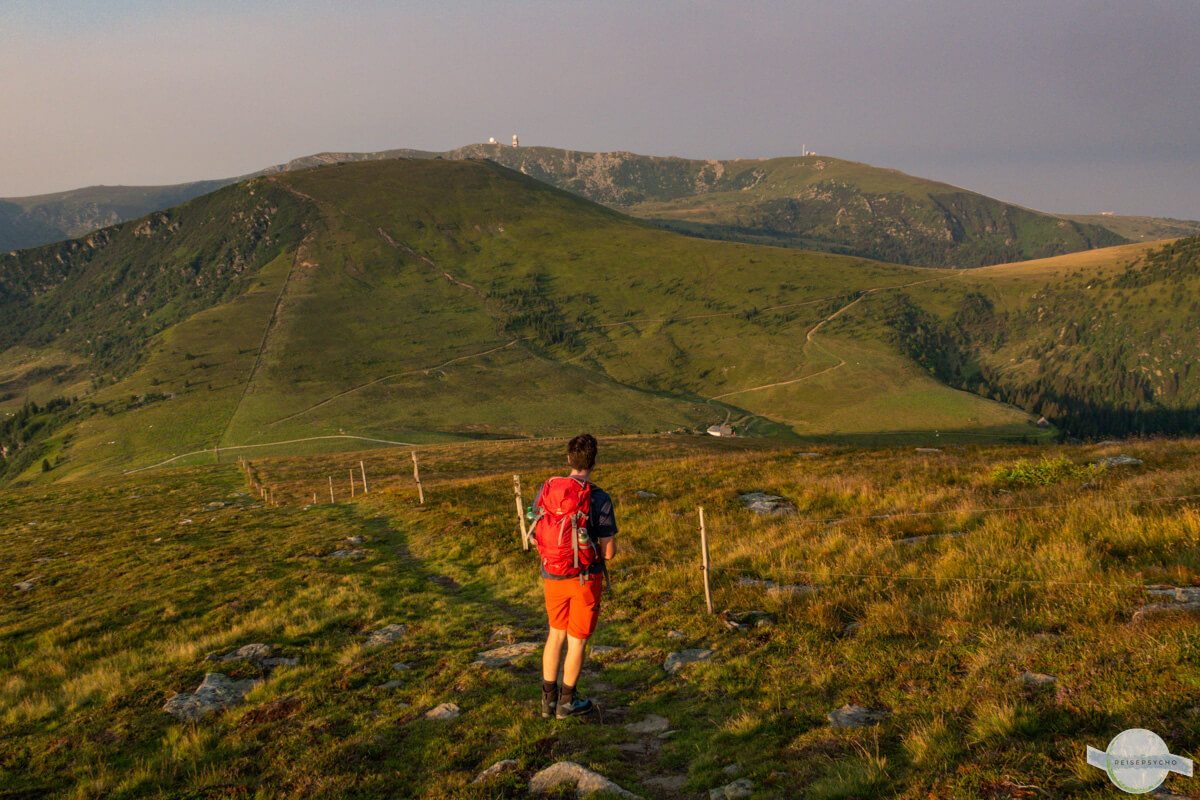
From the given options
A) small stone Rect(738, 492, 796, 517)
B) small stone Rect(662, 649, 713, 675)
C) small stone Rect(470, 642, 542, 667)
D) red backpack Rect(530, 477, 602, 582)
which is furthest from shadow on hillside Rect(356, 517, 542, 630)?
small stone Rect(738, 492, 796, 517)

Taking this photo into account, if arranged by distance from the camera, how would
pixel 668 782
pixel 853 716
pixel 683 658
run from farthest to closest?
pixel 683 658 → pixel 853 716 → pixel 668 782

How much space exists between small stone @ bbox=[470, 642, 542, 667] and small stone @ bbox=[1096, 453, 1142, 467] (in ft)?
58.3

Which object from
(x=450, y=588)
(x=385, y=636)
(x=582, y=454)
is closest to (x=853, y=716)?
(x=582, y=454)

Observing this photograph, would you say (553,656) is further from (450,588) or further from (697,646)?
(450,588)

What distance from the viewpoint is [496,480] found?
33.2m

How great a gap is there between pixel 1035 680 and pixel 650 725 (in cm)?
485

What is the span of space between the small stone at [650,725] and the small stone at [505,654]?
3.35m

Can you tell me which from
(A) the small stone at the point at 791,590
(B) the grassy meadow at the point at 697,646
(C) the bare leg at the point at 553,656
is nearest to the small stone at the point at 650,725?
(B) the grassy meadow at the point at 697,646

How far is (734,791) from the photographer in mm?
6500

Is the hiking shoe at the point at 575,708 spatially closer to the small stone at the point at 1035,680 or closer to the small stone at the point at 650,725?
the small stone at the point at 650,725

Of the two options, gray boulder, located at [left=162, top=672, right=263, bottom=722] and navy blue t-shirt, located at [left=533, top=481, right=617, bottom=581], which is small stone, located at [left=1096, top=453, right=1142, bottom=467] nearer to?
navy blue t-shirt, located at [left=533, top=481, right=617, bottom=581]

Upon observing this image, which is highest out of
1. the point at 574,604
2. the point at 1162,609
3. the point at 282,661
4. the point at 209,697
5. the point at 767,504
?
the point at 1162,609

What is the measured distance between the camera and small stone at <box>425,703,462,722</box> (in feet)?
30.2

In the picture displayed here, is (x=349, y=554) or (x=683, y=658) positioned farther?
(x=349, y=554)
